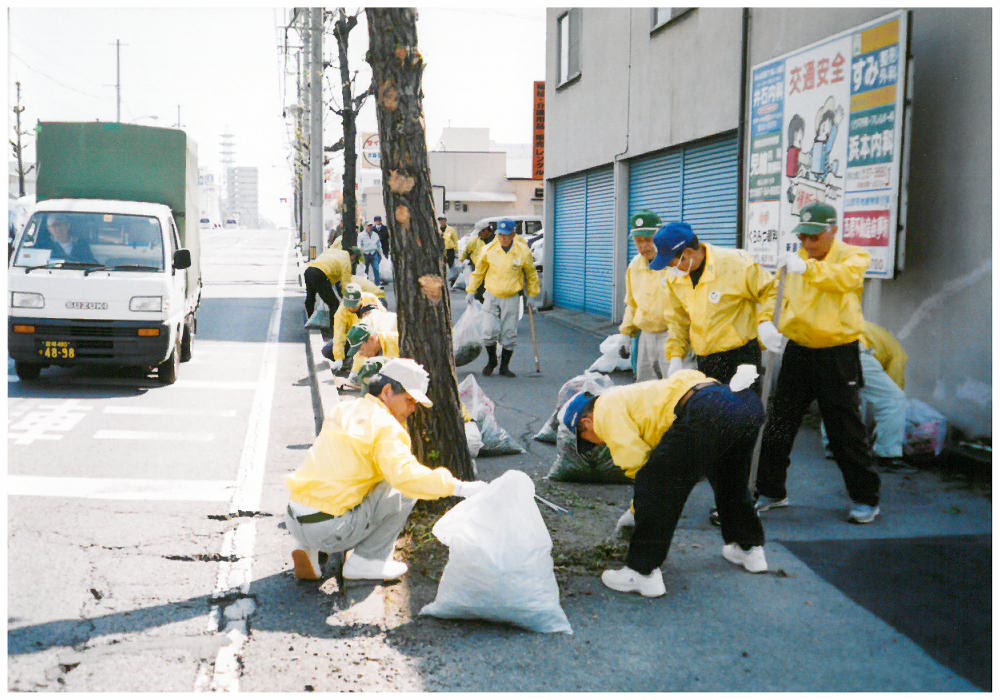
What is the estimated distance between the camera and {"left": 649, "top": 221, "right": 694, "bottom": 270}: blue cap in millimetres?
5445

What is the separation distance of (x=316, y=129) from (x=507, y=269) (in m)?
13.2

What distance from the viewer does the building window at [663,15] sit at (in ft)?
40.7

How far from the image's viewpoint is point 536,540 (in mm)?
4117

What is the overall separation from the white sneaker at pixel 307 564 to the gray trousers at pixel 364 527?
4 centimetres

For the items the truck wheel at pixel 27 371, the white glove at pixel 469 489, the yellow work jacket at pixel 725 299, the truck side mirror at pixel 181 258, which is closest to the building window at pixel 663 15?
the truck side mirror at pixel 181 258

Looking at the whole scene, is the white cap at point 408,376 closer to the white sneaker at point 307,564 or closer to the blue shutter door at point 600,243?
the white sneaker at point 307,564

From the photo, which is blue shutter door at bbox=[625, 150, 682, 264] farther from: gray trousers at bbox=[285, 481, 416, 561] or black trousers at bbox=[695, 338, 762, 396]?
gray trousers at bbox=[285, 481, 416, 561]

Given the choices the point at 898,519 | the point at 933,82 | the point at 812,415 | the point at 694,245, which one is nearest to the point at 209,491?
the point at 694,245

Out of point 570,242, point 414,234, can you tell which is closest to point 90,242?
point 414,234

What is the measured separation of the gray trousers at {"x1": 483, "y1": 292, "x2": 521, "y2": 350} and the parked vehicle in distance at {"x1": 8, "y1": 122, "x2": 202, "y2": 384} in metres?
3.45

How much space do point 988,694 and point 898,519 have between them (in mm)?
2283

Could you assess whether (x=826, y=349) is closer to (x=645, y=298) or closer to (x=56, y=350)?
(x=645, y=298)

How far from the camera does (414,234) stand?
5.50m

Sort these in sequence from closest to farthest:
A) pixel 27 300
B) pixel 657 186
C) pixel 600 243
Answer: pixel 27 300 < pixel 657 186 < pixel 600 243
